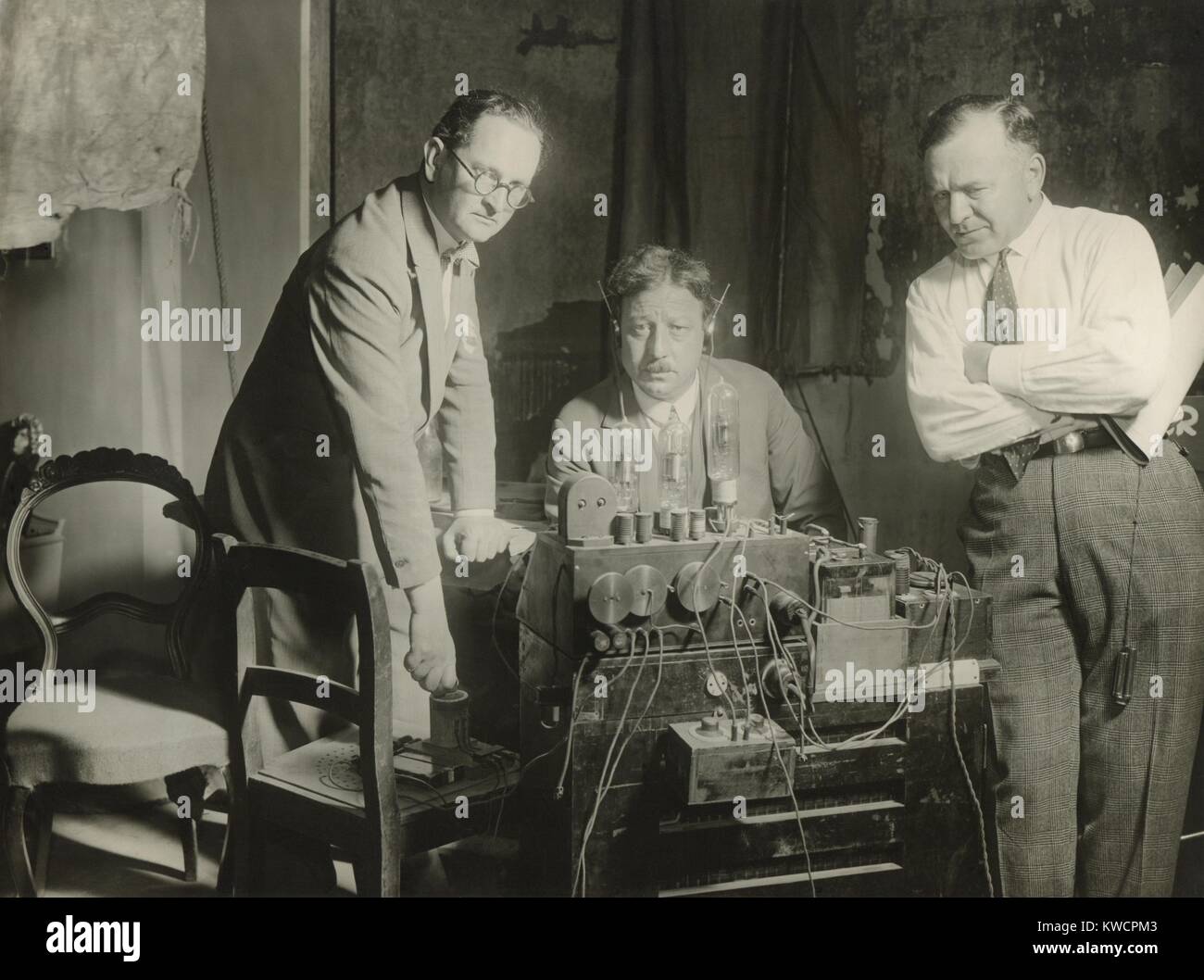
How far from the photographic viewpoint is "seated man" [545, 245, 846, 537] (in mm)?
2584

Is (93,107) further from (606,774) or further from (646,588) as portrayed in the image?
(606,774)

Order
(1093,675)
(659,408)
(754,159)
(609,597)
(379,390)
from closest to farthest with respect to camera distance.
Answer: (609,597) → (379,390) → (1093,675) → (659,408) → (754,159)

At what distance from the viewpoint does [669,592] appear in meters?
2.23

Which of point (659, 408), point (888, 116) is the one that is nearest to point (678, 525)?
point (659, 408)

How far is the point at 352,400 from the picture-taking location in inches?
94.4

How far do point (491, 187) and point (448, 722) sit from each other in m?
1.25

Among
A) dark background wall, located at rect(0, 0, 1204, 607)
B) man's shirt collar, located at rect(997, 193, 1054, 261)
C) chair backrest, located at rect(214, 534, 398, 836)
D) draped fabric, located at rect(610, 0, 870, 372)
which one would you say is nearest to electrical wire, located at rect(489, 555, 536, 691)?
dark background wall, located at rect(0, 0, 1204, 607)

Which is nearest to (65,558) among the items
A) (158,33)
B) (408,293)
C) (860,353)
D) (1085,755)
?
(408,293)

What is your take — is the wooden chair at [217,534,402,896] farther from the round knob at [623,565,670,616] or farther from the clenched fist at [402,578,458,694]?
the round knob at [623,565,670,616]

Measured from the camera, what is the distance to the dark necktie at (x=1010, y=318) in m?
2.47

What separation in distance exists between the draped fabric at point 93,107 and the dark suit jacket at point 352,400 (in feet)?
1.44

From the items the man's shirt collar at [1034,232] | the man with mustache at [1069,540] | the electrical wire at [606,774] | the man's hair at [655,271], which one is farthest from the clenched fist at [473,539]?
the man's shirt collar at [1034,232]

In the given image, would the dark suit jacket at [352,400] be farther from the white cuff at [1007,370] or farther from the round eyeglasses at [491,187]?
the white cuff at [1007,370]

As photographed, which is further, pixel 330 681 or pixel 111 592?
pixel 111 592
